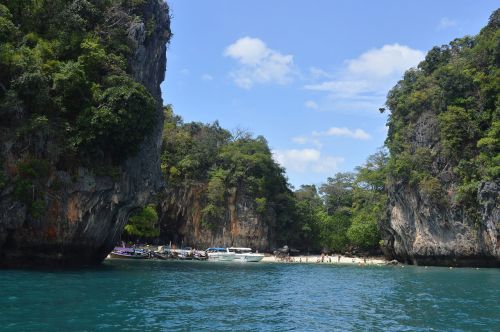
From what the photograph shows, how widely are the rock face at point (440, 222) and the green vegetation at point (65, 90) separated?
29.0 metres

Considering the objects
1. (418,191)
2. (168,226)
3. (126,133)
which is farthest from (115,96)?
(168,226)

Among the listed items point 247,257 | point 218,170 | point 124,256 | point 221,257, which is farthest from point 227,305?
point 218,170

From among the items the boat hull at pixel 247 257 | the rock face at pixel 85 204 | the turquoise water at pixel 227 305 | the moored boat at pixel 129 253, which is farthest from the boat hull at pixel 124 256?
the turquoise water at pixel 227 305

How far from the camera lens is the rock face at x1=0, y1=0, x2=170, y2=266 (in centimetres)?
2756

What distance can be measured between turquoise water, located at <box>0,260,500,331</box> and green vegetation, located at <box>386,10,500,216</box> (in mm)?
16421

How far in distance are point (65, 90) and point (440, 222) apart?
116ft

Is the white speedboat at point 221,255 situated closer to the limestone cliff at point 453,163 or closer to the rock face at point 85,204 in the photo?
the limestone cliff at point 453,163

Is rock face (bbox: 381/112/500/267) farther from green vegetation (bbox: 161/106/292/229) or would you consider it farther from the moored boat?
the moored boat

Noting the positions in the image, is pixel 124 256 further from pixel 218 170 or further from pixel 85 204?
pixel 85 204

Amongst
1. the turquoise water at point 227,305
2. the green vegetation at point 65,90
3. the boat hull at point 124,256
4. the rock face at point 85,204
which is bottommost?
the turquoise water at point 227,305

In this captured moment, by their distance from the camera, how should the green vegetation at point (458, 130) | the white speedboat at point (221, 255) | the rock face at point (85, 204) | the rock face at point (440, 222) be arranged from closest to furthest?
the rock face at point (85, 204) < the rock face at point (440, 222) < the green vegetation at point (458, 130) < the white speedboat at point (221, 255)

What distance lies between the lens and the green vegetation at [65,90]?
26.6m

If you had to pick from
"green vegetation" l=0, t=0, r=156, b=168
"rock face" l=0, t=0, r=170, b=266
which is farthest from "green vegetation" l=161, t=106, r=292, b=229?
"green vegetation" l=0, t=0, r=156, b=168

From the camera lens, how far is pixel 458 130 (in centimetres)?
4375
